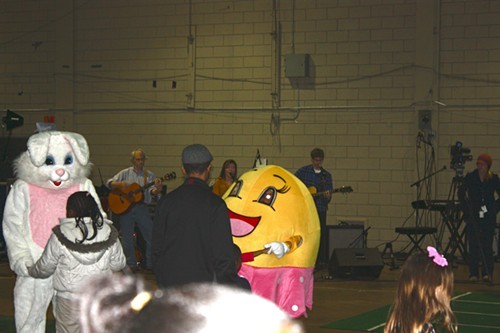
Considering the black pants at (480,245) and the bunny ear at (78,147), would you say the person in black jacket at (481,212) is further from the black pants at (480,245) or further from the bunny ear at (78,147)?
the bunny ear at (78,147)

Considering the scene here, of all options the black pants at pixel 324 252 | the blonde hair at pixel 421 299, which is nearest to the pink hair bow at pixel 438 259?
the blonde hair at pixel 421 299

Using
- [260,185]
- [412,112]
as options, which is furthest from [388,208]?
[260,185]

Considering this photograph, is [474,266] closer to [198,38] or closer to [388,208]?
[388,208]

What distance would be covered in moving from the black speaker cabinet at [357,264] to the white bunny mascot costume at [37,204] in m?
6.05

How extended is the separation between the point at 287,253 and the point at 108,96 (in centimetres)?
1005

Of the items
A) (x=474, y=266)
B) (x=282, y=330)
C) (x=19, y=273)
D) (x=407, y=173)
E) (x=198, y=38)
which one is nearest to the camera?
(x=282, y=330)

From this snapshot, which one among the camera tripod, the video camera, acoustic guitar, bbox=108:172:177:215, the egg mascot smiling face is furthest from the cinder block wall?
the egg mascot smiling face

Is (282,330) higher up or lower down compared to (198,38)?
lower down

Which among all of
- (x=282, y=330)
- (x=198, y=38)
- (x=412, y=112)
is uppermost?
(x=198, y=38)

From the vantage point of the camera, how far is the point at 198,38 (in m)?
16.8

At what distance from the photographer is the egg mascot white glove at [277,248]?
7.78 m

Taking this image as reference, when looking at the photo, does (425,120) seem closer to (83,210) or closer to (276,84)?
(276,84)

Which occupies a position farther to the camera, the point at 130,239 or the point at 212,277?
the point at 130,239

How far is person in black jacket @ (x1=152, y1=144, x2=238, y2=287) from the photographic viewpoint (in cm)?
543
